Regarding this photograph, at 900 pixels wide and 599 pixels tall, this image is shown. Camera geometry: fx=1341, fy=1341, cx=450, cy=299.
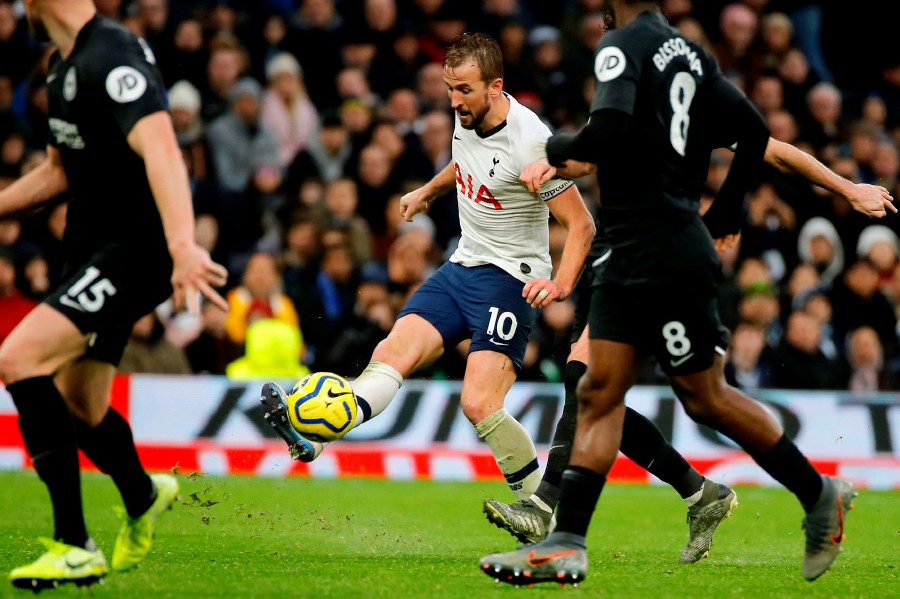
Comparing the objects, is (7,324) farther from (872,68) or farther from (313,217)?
(872,68)

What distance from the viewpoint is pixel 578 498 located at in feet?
18.9

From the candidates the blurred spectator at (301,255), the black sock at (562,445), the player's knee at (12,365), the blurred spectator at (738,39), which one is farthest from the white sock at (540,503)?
the blurred spectator at (738,39)

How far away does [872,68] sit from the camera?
1877 centimetres

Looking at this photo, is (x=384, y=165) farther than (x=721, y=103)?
Yes

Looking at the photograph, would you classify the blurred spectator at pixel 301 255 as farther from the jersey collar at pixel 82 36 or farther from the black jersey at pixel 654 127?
the black jersey at pixel 654 127

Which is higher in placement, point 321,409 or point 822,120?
point 321,409

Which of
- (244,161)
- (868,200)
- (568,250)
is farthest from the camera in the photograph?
(244,161)

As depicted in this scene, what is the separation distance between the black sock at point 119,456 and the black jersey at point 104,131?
2.59 ft

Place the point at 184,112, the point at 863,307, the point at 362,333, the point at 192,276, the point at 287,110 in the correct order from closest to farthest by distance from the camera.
Result: the point at 192,276 < the point at 362,333 < the point at 863,307 < the point at 184,112 < the point at 287,110

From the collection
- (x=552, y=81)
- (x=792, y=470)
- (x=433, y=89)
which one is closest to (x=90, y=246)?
(x=792, y=470)

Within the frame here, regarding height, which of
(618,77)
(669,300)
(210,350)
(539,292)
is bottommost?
(210,350)

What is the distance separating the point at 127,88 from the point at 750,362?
9.38m

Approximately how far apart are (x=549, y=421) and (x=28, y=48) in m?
7.45

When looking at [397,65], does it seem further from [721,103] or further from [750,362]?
[721,103]
